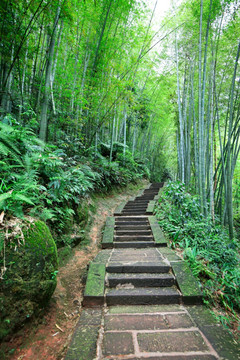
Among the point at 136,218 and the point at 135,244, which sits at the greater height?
the point at 136,218

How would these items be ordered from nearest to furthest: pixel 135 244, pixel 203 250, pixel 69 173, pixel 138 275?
pixel 138 275 < pixel 203 250 < pixel 69 173 < pixel 135 244

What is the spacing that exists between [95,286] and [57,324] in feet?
1.61

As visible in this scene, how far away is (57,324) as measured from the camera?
156cm

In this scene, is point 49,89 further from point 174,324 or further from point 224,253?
point 224,253

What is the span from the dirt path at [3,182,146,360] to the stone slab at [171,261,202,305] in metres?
1.16

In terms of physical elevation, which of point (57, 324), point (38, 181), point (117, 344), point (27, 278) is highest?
point (38, 181)

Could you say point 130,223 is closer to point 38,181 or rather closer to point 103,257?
point 103,257

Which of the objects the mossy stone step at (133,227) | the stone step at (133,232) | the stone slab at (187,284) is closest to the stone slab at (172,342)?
the stone slab at (187,284)

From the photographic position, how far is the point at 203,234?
10.8ft

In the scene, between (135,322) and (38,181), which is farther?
(38,181)

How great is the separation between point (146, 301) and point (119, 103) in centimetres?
518

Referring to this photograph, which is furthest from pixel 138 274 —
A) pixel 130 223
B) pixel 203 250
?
pixel 130 223

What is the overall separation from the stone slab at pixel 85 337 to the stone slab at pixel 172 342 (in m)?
0.37

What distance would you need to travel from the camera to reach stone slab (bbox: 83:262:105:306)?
1794 mm
